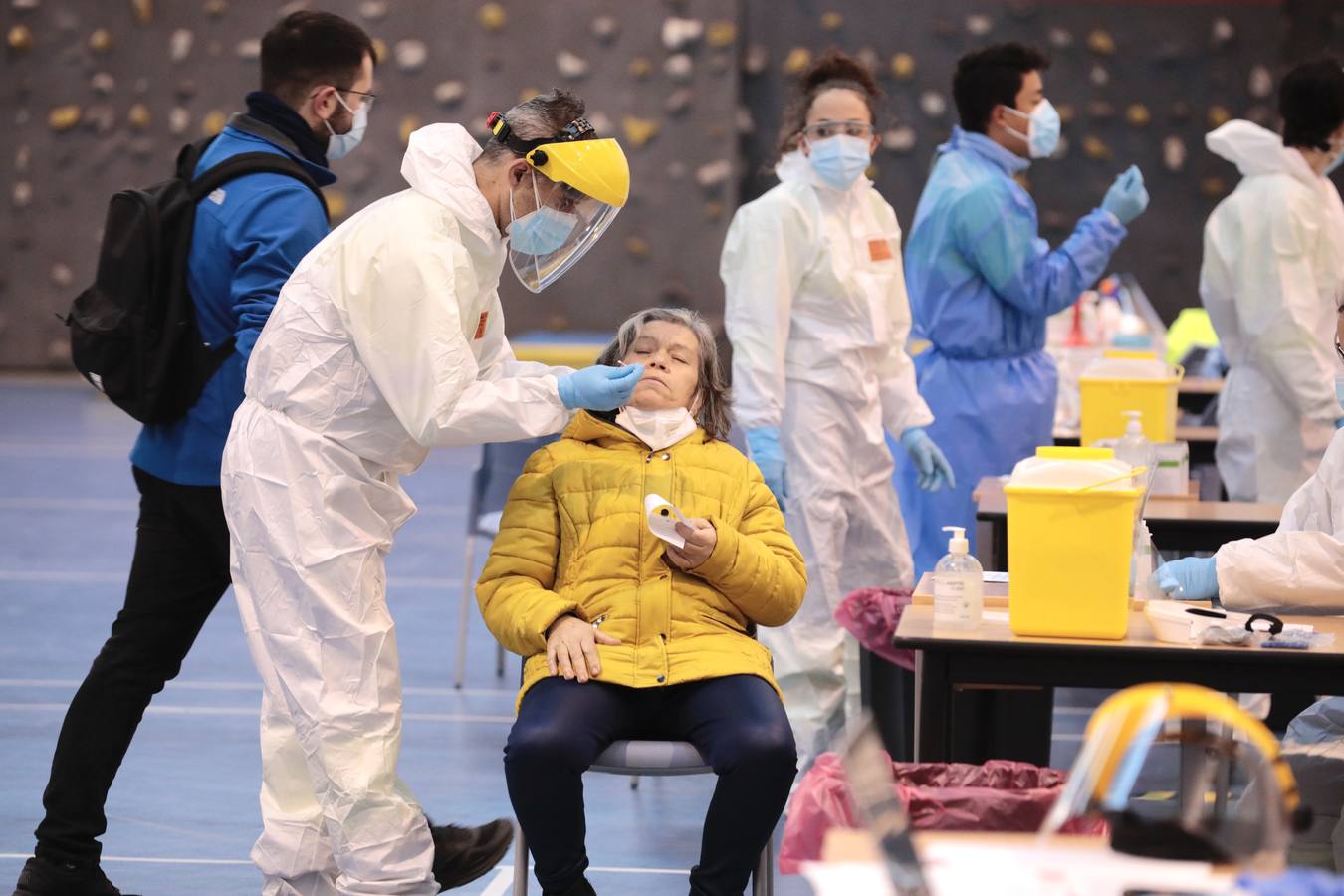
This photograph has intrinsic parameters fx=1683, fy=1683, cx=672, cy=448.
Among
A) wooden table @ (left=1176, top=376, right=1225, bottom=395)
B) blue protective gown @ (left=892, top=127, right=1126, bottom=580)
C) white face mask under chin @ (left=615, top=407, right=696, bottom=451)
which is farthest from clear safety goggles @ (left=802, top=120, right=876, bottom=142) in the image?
wooden table @ (left=1176, top=376, right=1225, bottom=395)

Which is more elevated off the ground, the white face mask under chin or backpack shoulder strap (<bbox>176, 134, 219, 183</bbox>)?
backpack shoulder strap (<bbox>176, 134, 219, 183</bbox>)

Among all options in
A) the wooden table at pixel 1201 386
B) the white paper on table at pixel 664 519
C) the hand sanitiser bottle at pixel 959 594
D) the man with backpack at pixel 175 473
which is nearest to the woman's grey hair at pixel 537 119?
the man with backpack at pixel 175 473

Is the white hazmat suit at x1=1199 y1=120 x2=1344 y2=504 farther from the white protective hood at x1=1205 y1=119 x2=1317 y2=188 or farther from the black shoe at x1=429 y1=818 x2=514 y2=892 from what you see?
the black shoe at x1=429 y1=818 x2=514 y2=892

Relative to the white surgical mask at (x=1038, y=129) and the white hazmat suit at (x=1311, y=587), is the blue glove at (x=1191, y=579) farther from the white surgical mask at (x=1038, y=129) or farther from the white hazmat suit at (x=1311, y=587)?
the white surgical mask at (x=1038, y=129)

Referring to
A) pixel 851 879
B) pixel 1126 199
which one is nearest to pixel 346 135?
pixel 851 879

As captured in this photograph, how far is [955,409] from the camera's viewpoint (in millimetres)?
4637

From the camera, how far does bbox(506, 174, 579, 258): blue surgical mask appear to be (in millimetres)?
2621

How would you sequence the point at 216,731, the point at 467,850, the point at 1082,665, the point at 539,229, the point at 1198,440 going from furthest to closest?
1. the point at 1198,440
2. the point at 216,731
3. the point at 467,850
4. the point at 539,229
5. the point at 1082,665

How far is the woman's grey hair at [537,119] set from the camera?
2.59 metres

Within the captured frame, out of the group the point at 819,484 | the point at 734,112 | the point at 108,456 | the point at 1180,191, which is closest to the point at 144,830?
the point at 819,484

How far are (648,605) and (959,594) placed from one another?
502mm

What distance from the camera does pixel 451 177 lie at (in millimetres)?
2559

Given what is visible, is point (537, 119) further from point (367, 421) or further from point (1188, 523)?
point (1188, 523)

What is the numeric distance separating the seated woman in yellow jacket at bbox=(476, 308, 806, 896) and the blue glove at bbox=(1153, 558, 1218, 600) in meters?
0.61
